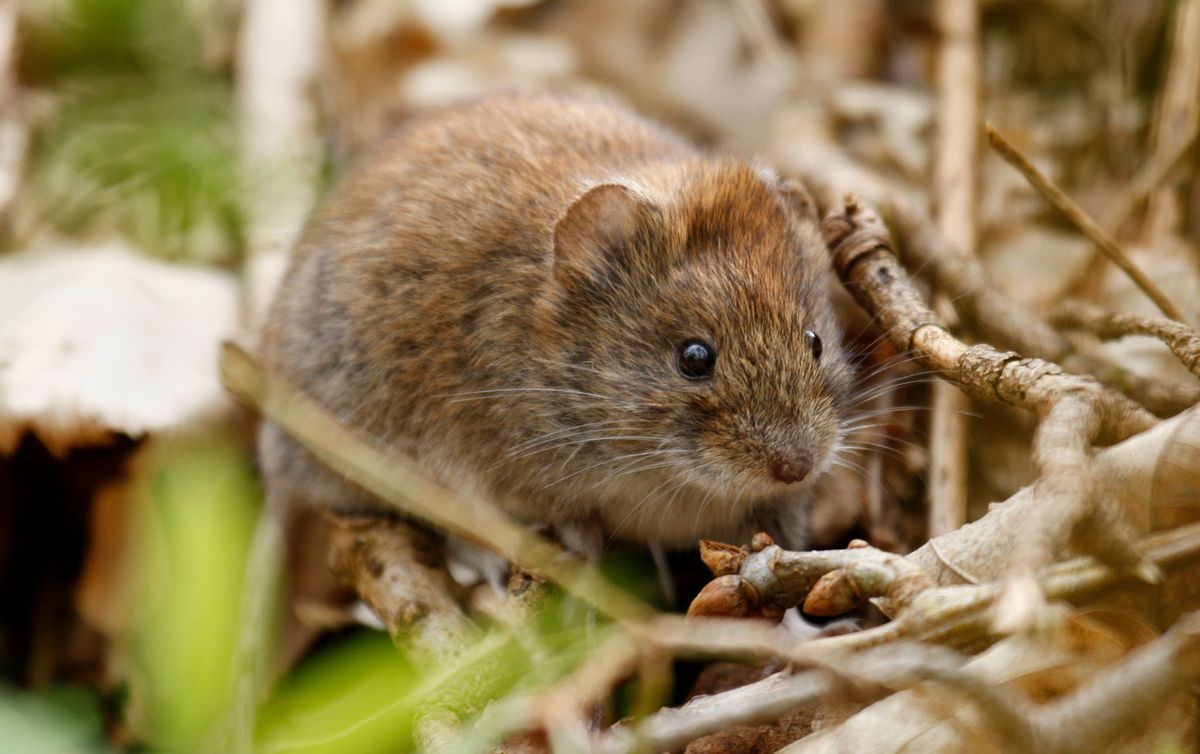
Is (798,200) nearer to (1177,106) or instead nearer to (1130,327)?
(1130,327)

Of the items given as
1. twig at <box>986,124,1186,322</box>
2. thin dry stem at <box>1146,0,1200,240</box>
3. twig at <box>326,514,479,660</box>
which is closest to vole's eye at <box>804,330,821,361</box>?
twig at <box>986,124,1186,322</box>

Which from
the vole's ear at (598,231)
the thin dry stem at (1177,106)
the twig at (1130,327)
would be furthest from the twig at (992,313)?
the thin dry stem at (1177,106)

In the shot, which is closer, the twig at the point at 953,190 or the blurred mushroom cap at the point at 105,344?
the twig at the point at 953,190

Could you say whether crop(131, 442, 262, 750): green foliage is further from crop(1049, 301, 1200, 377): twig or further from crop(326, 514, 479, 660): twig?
crop(1049, 301, 1200, 377): twig

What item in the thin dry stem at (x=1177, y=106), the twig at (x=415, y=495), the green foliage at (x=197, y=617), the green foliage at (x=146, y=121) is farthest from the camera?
the thin dry stem at (x=1177, y=106)

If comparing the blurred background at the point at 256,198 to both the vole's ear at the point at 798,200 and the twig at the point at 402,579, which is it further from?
the vole's ear at the point at 798,200

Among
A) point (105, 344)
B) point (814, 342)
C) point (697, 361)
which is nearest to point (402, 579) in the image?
point (697, 361)
